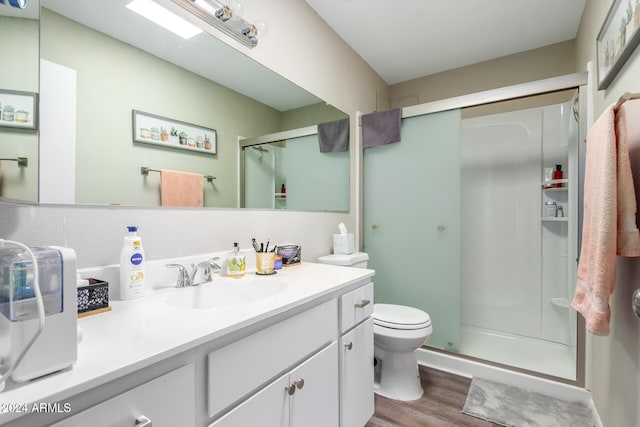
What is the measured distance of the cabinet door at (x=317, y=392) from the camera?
954mm

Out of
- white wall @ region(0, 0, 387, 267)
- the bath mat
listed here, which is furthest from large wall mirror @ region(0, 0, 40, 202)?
the bath mat

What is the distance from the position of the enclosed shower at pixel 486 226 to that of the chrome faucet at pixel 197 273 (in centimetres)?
158

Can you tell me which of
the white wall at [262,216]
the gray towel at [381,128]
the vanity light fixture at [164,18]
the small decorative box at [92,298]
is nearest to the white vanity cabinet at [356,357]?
the white wall at [262,216]

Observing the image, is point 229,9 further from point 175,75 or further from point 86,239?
point 86,239

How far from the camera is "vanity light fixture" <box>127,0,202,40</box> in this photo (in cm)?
106

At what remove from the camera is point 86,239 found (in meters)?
0.92

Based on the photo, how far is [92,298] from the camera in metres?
0.80

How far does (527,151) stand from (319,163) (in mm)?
1891

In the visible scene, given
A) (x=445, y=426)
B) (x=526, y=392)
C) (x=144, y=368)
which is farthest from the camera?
(x=526, y=392)

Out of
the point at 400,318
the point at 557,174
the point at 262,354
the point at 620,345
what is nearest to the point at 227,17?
the point at 262,354

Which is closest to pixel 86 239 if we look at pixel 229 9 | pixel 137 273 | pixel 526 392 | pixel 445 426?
pixel 137 273

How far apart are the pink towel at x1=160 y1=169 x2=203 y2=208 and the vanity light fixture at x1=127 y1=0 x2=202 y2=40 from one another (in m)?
0.57

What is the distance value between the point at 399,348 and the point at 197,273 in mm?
1263

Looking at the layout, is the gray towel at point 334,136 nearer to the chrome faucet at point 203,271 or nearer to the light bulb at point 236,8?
the light bulb at point 236,8
